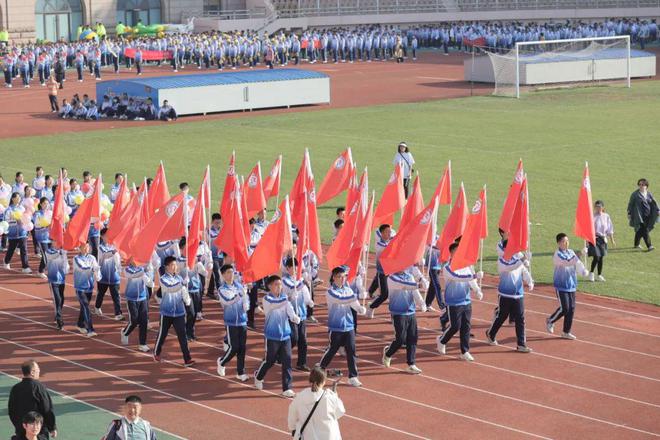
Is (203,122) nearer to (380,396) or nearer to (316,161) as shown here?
(316,161)

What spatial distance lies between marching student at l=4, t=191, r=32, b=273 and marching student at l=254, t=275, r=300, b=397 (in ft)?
28.6

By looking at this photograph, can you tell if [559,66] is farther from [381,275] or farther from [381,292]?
[381,292]

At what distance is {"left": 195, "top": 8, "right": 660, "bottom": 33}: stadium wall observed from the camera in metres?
73.1

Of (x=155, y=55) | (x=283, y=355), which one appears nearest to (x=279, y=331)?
(x=283, y=355)

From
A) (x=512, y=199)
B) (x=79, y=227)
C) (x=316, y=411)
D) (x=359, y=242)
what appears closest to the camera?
(x=316, y=411)

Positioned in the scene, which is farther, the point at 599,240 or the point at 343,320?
the point at 599,240

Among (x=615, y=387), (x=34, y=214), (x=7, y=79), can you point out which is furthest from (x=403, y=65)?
(x=615, y=387)

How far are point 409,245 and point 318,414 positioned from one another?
5.73 meters

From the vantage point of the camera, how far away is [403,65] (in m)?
64.6

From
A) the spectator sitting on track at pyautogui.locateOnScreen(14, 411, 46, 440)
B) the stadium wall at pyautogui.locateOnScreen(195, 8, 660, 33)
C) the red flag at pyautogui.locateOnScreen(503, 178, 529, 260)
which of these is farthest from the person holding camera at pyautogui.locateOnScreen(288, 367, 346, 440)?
the stadium wall at pyautogui.locateOnScreen(195, 8, 660, 33)

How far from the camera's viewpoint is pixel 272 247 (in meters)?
17.8

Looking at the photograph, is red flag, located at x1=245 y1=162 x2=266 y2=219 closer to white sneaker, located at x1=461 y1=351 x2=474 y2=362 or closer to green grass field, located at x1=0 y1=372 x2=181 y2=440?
white sneaker, located at x1=461 y1=351 x2=474 y2=362

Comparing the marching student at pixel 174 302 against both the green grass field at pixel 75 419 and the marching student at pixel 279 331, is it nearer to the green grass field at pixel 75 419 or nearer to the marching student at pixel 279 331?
the marching student at pixel 279 331

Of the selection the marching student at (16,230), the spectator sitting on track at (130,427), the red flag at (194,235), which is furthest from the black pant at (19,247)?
the spectator sitting on track at (130,427)
